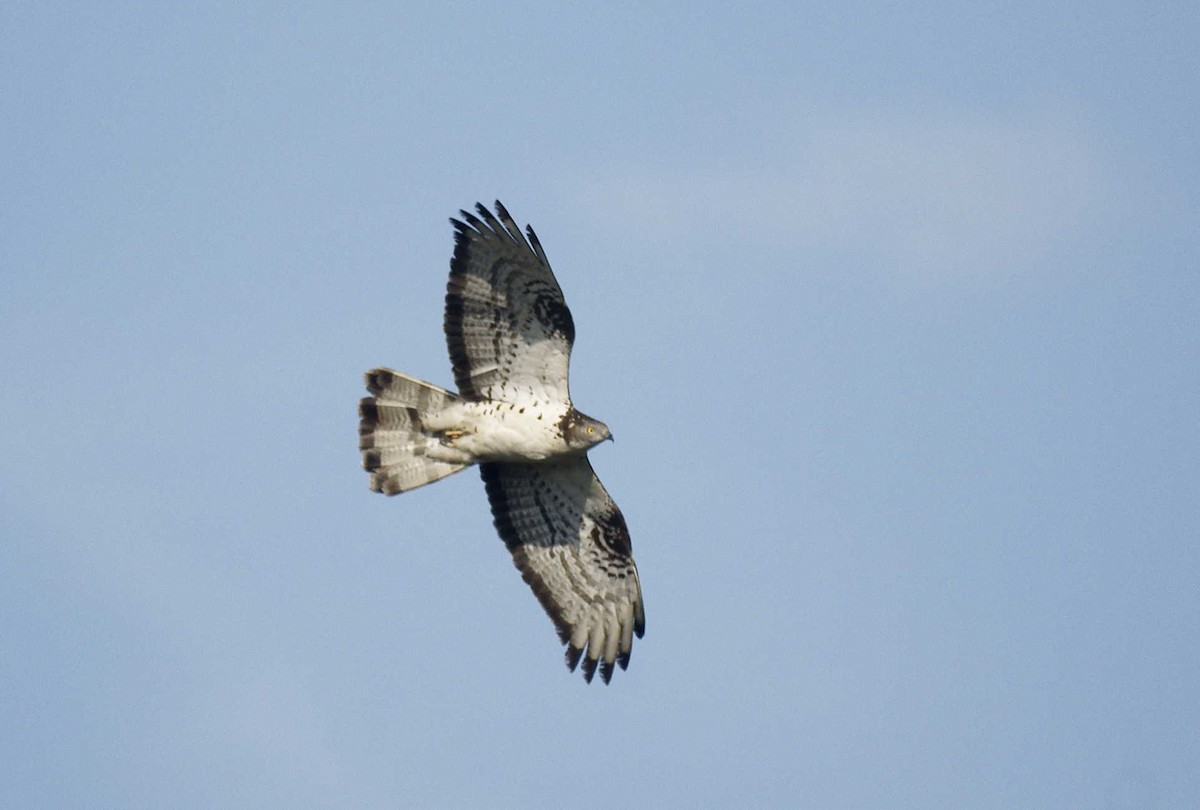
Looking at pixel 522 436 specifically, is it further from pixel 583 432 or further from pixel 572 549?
pixel 572 549

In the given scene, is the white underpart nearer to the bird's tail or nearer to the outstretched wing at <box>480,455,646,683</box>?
the bird's tail

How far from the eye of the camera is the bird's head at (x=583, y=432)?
16016 millimetres

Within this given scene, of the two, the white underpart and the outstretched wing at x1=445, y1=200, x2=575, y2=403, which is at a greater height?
the outstretched wing at x1=445, y1=200, x2=575, y2=403

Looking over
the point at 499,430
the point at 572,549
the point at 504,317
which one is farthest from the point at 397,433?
the point at 572,549

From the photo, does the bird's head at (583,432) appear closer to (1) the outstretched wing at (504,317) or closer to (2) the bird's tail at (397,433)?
(1) the outstretched wing at (504,317)

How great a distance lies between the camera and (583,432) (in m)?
16.0

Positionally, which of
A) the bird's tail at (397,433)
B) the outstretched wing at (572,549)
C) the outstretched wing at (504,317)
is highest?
the outstretched wing at (504,317)

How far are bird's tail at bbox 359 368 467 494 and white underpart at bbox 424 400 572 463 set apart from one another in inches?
4.7

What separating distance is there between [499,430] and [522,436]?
213 mm

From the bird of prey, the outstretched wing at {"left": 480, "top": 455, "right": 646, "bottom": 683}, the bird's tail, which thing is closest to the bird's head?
the bird of prey

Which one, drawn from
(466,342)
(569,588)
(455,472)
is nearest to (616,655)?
(569,588)

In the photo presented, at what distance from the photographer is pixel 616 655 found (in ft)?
55.2

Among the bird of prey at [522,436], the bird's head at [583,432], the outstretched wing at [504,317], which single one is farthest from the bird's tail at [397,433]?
the bird's head at [583,432]

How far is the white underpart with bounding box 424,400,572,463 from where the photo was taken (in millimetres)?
16078
